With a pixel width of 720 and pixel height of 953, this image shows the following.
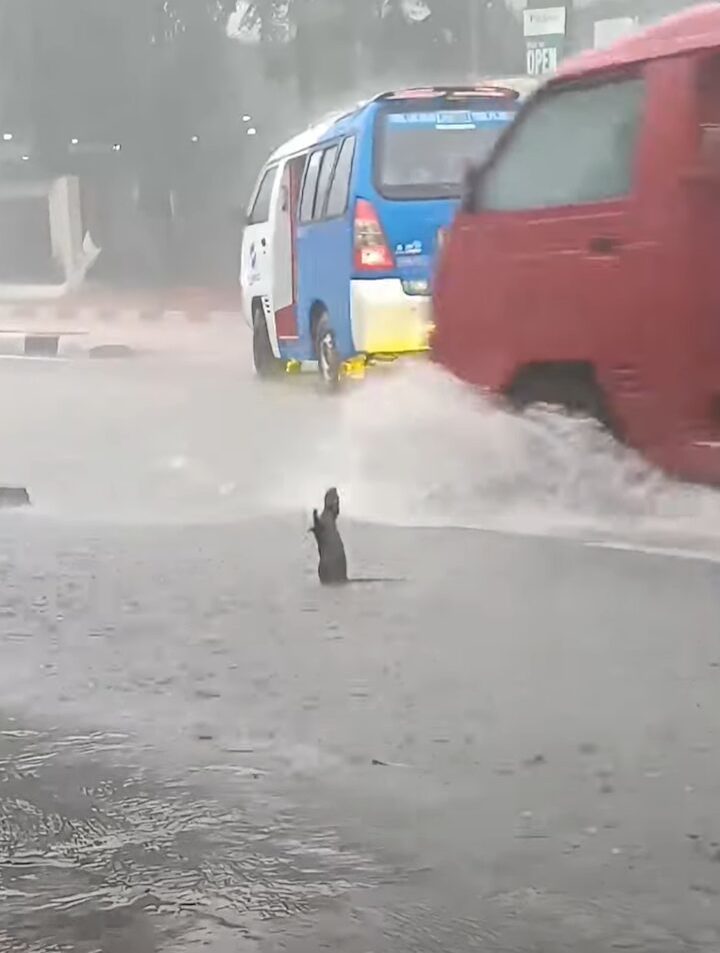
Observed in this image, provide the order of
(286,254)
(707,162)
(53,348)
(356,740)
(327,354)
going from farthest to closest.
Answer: (53,348) < (286,254) < (327,354) < (707,162) < (356,740)

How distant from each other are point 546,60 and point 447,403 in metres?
12.0

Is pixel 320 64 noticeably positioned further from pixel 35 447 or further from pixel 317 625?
pixel 317 625

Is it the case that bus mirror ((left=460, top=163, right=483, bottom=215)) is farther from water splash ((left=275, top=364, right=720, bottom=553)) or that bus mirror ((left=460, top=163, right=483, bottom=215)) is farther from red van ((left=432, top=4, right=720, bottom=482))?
water splash ((left=275, top=364, right=720, bottom=553))

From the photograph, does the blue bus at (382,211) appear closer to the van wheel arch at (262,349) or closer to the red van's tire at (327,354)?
the red van's tire at (327,354)

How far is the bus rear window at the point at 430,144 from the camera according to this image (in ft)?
31.8

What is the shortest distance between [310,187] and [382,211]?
1.47 metres

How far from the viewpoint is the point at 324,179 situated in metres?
10.6

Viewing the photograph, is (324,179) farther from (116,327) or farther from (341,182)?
(116,327)

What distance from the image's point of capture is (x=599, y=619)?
14.5ft

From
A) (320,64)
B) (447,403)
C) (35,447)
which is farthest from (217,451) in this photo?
(320,64)

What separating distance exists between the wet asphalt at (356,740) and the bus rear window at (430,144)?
380 cm

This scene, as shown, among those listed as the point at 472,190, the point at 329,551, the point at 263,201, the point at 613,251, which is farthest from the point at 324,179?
the point at 329,551

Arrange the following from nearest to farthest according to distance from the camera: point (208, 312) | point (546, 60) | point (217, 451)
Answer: point (217, 451) → point (546, 60) → point (208, 312)

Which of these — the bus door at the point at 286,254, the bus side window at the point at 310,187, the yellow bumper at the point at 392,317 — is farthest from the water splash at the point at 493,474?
the bus door at the point at 286,254
